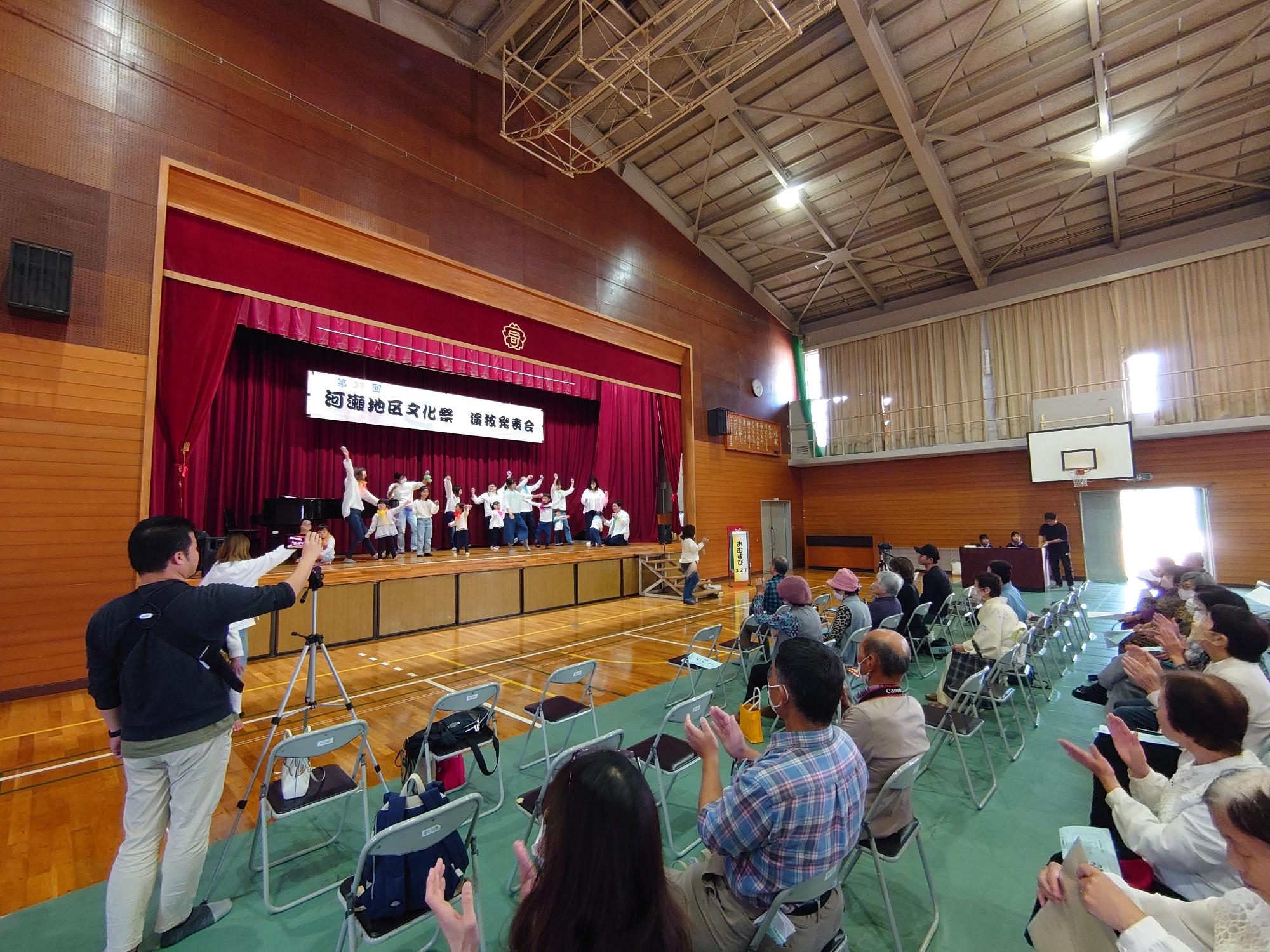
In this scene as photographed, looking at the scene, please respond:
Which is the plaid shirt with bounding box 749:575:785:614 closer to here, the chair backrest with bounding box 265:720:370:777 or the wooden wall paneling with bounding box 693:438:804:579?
the chair backrest with bounding box 265:720:370:777

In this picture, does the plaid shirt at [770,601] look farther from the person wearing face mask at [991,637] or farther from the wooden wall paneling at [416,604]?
the wooden wall paneling at [416,604]

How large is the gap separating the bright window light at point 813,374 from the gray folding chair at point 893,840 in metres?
15.0

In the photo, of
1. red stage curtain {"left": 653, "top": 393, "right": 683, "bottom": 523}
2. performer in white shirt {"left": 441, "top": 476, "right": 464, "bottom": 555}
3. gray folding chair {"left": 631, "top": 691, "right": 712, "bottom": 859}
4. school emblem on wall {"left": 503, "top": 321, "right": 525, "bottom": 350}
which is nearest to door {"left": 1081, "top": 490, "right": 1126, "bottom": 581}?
red stage curtain {"left": 653, "top": 393, "right": 683, "bottom": 523}

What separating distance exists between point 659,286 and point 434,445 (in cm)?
560

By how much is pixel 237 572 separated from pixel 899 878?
3382 millimetres

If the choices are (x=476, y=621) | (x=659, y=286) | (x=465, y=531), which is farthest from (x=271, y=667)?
(x=659, y=286)

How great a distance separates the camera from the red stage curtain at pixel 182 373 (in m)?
5.86

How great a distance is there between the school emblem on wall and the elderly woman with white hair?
20.9 ft

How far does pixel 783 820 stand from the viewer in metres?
1.39

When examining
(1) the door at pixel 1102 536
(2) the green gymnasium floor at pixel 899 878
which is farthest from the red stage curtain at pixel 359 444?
(1) the door at pixel 1102 536

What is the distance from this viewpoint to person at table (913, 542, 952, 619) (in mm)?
5664

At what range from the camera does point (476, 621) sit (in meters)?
7.98

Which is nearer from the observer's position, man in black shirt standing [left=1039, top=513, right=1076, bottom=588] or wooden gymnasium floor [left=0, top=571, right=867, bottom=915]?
wooden gymnasium floor [left=0, top=571, right=867, bottom=915]

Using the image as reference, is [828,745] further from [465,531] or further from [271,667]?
[465,531]
